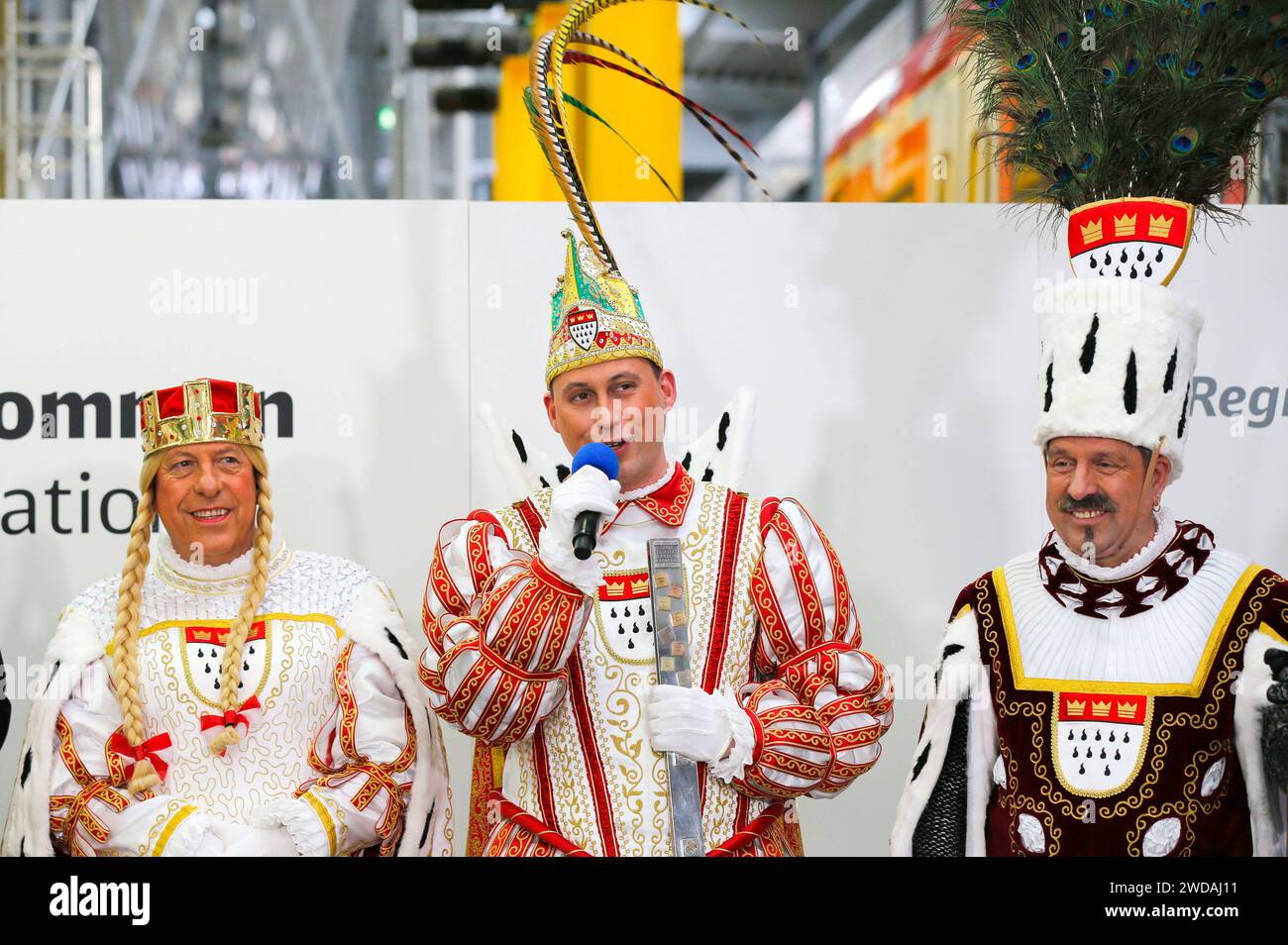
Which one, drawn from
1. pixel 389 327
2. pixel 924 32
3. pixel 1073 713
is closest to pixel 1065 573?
pixel 1073 713

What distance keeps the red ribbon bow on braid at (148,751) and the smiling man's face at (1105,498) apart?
1.70 meters

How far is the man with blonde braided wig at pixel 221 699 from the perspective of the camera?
314cm

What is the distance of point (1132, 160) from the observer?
3.32 meters

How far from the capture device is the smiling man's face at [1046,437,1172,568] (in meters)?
3.15

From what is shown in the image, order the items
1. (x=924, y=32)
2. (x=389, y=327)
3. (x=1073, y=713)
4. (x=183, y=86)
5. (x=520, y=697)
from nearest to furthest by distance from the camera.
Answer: (x=520, y=697), (x=1073, y=713), (x=389, y=327), (x=924, y=32), (x=183, y=86)

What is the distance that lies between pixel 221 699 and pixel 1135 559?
5.60 feet

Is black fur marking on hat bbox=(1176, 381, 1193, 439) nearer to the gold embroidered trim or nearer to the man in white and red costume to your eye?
the gold embroidered trim

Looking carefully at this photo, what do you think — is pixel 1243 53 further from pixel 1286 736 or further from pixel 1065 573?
pixel 1286 736

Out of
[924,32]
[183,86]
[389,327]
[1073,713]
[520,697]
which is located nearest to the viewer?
[520,697]
